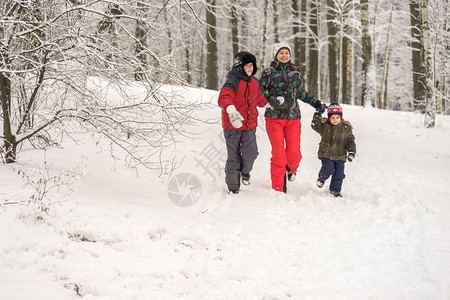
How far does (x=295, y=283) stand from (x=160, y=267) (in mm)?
1106

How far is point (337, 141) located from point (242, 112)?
146 centimetres

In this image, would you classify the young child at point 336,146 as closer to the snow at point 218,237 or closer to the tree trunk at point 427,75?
the snow at point 218,237

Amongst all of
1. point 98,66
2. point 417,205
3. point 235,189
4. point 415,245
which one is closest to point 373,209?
point 417,205

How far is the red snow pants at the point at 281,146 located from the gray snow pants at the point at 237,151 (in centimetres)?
32

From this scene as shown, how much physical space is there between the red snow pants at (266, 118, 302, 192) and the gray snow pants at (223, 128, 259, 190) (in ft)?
1.05

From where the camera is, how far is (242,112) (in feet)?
14.9

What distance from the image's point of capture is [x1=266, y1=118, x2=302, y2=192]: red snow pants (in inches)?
184

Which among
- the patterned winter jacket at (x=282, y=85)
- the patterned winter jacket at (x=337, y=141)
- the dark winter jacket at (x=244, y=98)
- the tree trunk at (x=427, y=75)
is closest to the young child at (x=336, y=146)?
the patterned winter jacket at (x=337, y=141)

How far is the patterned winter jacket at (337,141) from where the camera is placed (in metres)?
4.65

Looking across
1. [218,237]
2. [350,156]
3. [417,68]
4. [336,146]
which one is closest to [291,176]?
[336,146]

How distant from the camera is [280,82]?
4.74 meters

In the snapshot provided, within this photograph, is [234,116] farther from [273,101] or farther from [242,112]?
[273,101]

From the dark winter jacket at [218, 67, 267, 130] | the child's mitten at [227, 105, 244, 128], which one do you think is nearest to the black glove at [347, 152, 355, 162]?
the dark winter jacket at [218, 67, 267, 130]

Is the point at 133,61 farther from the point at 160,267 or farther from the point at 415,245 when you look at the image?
the point at 415,245
